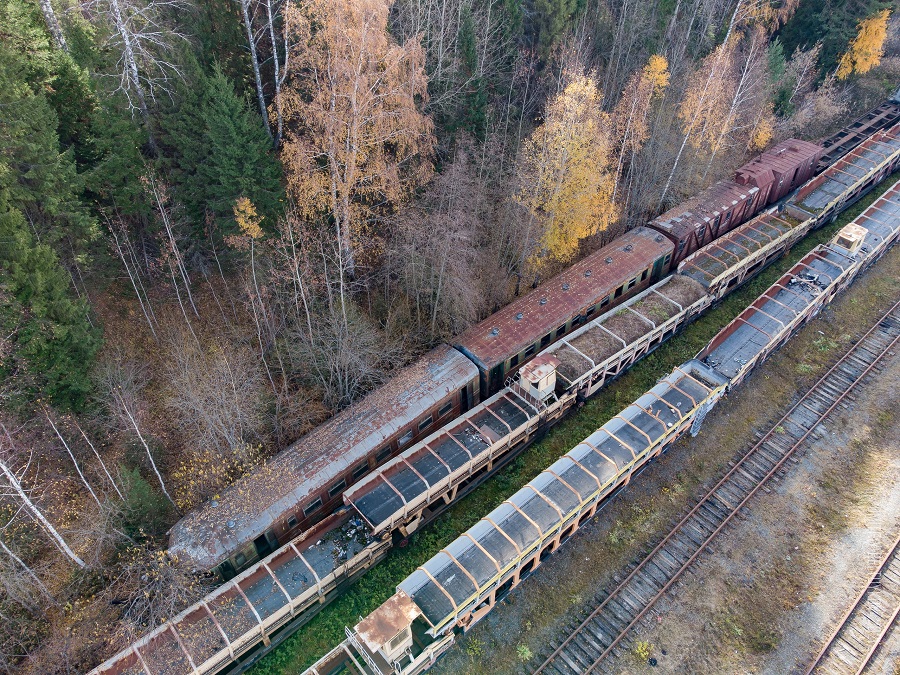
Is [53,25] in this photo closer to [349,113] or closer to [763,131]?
[349,113]

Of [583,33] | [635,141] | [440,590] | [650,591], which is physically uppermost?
[583,33]

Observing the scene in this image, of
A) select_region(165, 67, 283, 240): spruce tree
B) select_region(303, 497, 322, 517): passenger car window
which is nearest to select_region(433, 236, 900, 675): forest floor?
select_region(303, 497, 322, 517): passenger car window

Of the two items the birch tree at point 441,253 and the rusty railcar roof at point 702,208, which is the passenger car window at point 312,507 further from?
the rusty railcar roof at point 702,208

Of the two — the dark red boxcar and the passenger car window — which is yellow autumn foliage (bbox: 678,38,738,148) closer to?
the dark red boxcar

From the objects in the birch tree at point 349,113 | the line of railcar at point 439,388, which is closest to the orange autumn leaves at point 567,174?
the line of railcar at point 439,388

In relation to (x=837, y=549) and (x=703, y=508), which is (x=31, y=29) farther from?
(x=837, y=549)

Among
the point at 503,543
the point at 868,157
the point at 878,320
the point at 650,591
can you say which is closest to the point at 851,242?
the point at 878,320
